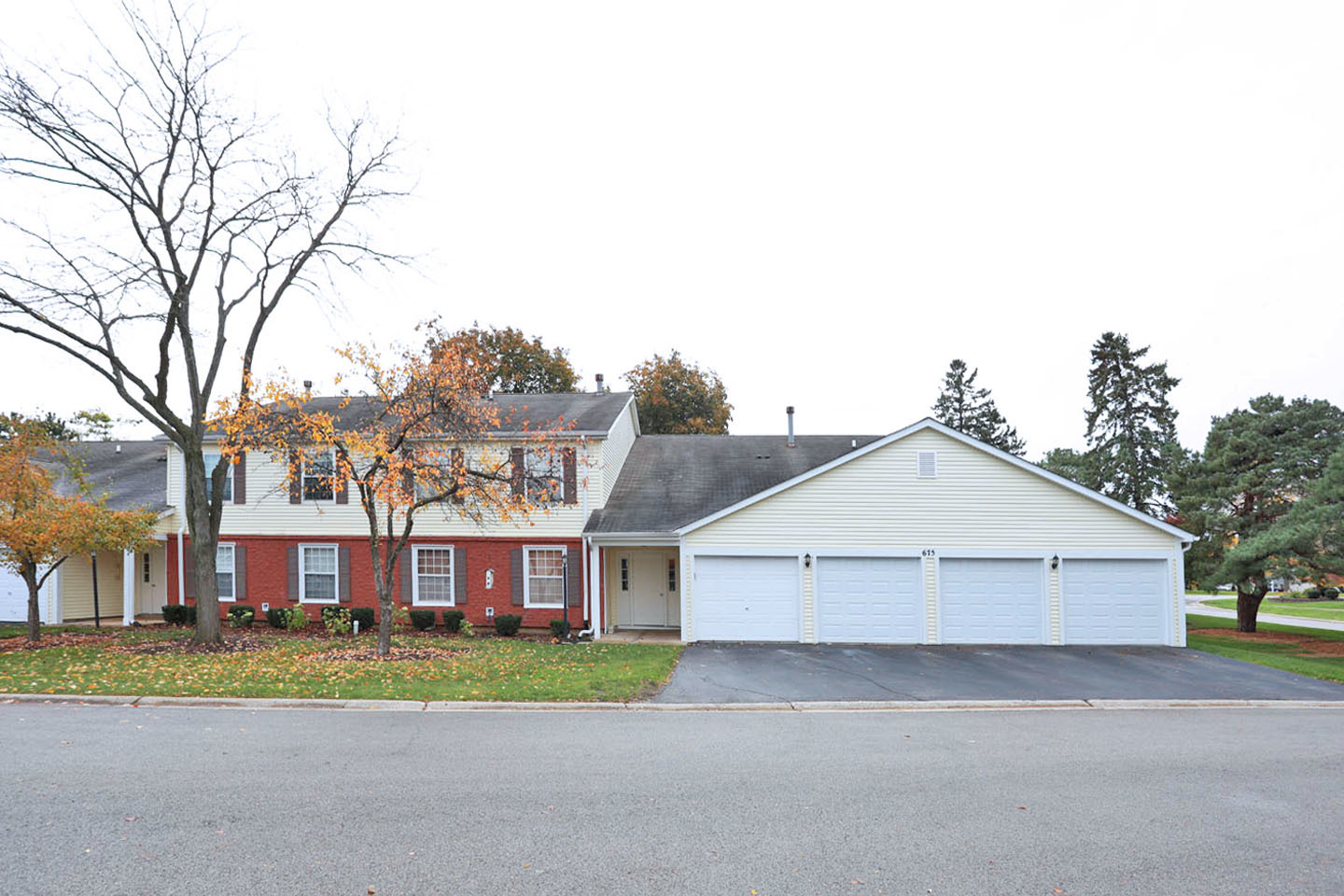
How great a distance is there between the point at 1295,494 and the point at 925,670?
58.9ft

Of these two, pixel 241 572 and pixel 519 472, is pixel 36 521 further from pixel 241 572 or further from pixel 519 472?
pixel 519 472

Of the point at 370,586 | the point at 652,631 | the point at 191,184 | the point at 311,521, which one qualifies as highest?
the point at 191,184

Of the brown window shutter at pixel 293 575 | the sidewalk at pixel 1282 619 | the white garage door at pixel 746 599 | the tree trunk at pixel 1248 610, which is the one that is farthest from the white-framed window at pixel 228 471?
the sidewalk at pixel 1282 619

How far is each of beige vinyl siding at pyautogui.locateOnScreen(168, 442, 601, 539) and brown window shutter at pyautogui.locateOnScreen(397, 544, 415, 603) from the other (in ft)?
2.49

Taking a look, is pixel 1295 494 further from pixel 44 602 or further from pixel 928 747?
pixel 44 602

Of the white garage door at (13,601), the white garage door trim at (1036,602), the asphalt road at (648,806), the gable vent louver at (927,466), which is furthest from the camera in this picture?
the white garage door at (13,601)

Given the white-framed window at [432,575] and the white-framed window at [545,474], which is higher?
the white-framed window at [545,474]

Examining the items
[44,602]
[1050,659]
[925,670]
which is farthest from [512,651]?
[44,602]

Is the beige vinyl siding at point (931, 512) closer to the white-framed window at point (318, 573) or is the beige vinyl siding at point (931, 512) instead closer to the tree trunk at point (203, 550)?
the white-framed window at point (318, 573)

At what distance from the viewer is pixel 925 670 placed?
15.1m

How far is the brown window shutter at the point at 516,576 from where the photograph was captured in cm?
2069

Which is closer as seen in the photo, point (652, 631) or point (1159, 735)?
point (1159, 735)

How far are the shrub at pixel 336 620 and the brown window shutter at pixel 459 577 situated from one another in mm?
2768

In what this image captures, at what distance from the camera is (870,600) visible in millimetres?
19109
